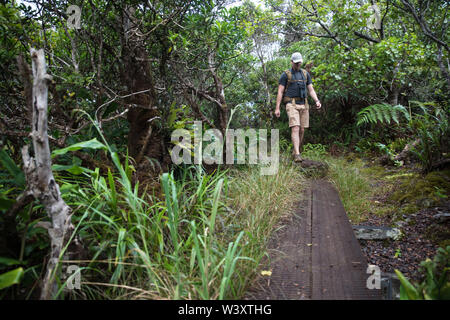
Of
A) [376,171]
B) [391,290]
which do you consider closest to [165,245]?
[391,290]

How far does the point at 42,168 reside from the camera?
137cm

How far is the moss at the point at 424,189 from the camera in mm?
→ 3010

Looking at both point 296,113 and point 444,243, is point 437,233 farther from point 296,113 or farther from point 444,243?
point 296,113

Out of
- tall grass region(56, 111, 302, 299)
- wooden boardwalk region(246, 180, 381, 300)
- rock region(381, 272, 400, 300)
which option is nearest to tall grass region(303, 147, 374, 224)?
wooden boardwalk region(246, 180, 381, 300)

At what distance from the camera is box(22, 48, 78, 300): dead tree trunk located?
135 centimetres

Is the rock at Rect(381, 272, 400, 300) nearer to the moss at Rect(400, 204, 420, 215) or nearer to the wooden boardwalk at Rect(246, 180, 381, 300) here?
the wooden boardwalk at Rect(246, 180, 381, 300)

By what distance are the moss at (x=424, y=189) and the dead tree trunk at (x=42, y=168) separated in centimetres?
334

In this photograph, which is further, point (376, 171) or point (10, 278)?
point (376, 171)

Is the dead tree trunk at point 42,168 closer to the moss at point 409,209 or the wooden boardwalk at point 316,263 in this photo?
the wooden boardwalk at point 316,263

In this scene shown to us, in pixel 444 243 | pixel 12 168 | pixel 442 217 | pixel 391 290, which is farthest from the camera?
pixel 442 217

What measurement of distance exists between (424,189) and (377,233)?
1005mm

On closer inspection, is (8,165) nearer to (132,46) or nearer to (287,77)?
(132,46)
